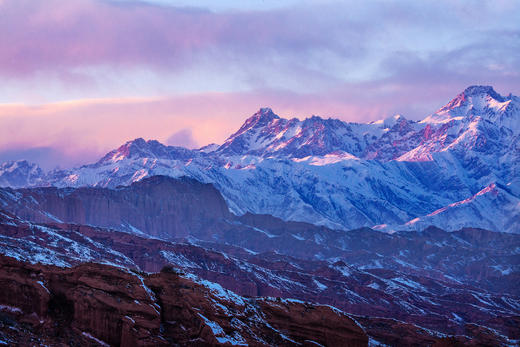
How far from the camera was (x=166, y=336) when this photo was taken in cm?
6706

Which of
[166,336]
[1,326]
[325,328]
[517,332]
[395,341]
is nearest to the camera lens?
[1,326]

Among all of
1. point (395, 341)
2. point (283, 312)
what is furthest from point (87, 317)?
point (395, 341)

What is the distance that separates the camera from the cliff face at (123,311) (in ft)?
217

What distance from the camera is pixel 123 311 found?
2630 inches

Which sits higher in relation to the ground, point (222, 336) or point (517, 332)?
point (222, 336)

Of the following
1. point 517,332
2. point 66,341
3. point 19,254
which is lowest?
point 517,332

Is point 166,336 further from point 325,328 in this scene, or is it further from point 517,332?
point 517,332

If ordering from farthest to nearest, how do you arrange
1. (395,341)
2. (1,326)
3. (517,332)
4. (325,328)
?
(517,332) → (395,341) → (325,328) → (1,326)

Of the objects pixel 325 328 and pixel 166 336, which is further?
pixel 325 328

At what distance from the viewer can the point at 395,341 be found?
98438mm

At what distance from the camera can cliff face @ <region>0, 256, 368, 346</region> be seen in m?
66.2

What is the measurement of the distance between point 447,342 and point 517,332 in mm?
103323

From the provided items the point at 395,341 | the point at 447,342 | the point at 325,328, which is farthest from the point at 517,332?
the point at 325,328

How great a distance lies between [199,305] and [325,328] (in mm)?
10437
